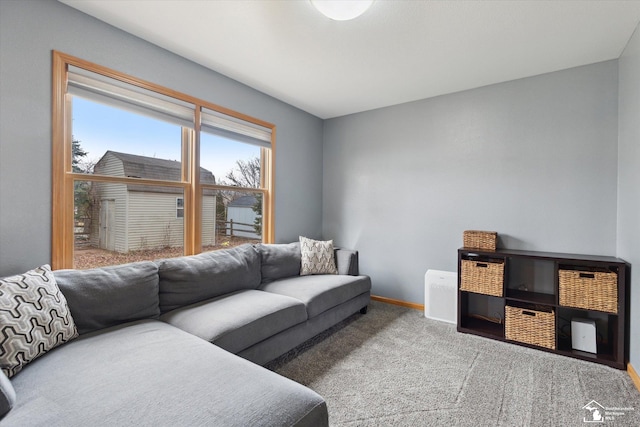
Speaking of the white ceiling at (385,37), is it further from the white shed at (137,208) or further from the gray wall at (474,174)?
the white shed at (137,208)

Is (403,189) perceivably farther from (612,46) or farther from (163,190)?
(163,190)

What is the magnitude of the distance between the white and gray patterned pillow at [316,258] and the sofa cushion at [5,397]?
7.61ft

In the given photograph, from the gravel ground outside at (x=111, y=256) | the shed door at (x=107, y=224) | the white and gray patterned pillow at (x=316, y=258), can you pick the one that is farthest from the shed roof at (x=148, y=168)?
the white and gray patterned pillow at (x=316, y=258)

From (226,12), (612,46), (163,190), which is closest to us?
(226,12)

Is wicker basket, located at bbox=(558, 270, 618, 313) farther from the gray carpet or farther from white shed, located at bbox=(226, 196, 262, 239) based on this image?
white shed, located at bbox=(226, 196, 262, 239)

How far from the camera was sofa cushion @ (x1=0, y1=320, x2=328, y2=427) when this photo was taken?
3.31ft

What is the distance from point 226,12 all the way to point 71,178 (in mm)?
1569

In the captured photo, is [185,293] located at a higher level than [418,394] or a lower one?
higher

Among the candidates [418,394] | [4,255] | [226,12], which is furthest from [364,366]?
[226,12]

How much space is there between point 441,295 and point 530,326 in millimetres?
781

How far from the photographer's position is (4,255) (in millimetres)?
1707

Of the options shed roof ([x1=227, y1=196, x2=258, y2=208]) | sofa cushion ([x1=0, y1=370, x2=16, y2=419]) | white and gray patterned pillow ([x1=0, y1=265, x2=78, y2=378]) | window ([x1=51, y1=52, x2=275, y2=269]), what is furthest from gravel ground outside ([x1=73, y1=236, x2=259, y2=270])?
sofa cushion ([x1=0, y1=370, x2=16, y2=419])

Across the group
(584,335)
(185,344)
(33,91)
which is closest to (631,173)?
(584,335)

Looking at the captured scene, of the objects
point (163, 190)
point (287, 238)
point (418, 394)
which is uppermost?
point (163, 190)
